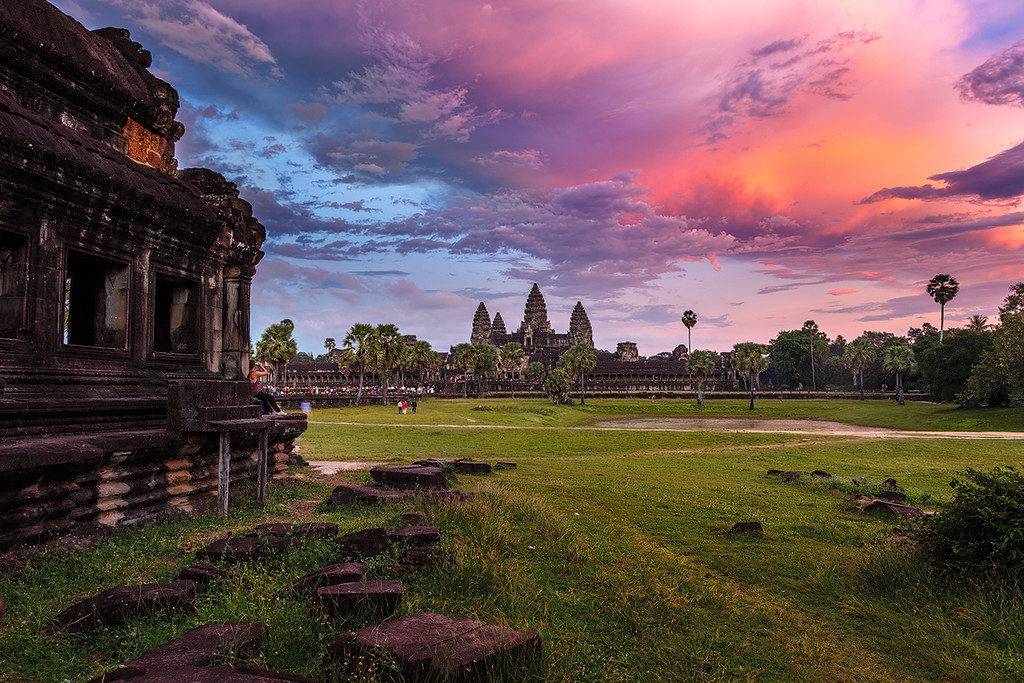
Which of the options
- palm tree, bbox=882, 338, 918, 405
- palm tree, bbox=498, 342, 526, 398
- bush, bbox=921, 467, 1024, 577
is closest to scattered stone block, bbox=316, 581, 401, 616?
bush, bbox=921, 467, 1024, 577

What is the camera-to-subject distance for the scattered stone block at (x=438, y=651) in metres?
3.72

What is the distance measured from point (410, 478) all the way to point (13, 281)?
681 centimetres

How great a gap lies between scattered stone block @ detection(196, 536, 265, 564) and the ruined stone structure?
1651 millimetres

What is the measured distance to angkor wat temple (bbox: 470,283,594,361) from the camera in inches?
5325

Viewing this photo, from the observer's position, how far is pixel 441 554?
6.21 metres

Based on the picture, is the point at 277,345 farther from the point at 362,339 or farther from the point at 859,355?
the point at 859,355

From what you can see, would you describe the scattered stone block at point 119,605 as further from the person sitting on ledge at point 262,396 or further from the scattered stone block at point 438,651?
the person sitting on ledge at point 262,396

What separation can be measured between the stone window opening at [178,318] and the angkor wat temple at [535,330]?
119917 millimetres

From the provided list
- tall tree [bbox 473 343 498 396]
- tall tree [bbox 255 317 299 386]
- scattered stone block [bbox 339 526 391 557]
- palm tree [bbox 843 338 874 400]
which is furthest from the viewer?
tall tree [bbox 473 343 498 396]

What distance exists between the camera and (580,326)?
14275cm

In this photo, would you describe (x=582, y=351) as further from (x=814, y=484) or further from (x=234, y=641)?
(x=234, y=641)

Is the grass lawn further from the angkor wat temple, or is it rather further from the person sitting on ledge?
the angkor wat temple

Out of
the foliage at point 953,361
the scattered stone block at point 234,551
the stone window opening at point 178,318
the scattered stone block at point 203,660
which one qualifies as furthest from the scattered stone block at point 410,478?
the foliage at point 953,361

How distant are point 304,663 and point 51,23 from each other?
36.8 ft
